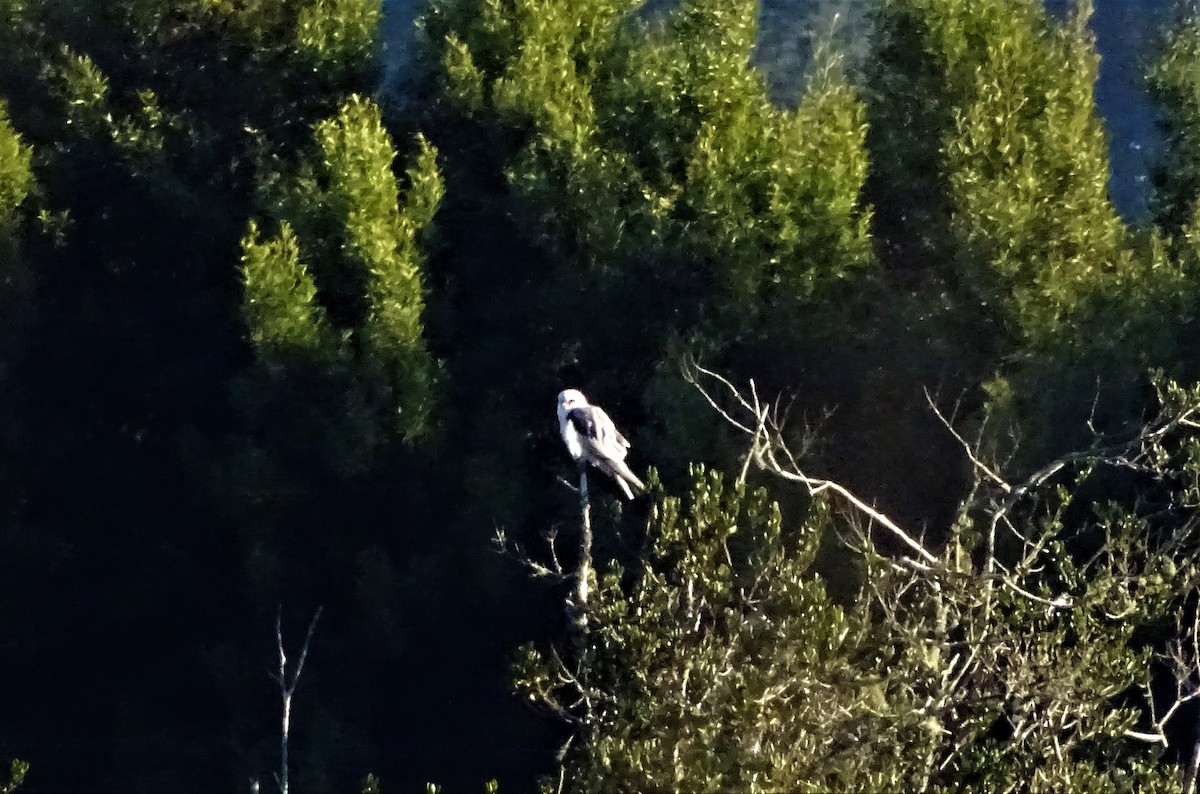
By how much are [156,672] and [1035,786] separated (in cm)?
776

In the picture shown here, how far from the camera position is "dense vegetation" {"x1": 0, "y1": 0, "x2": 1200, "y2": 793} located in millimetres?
6953

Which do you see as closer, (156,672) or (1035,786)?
(1035,786)

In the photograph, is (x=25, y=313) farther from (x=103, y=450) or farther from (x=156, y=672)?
(x=156, y=672)

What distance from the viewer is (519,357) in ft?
30.3

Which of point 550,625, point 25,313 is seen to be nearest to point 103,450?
point 25,313

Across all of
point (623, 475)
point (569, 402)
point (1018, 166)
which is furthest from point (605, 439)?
point (1018, 166)

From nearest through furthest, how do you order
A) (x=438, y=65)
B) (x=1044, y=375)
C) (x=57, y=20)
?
(x=1044, y=375) < (x=438, y=65) < (x=57, y=20)

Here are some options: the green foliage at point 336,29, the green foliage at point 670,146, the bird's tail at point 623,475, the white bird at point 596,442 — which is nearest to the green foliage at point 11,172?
the green foliage at point 336,29

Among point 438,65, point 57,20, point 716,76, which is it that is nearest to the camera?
point 716,76

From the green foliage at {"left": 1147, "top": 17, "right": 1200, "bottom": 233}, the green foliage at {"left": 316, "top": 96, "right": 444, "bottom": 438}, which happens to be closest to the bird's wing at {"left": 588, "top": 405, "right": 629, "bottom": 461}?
the green foliage at {"left": 316, "top": 96, "right": 444, "bottom": 438}

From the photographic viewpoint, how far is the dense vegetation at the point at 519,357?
274 inches

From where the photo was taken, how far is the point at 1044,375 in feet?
25.3

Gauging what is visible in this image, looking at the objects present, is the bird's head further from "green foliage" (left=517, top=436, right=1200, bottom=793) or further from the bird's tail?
"green foliage" (left=517, top=436, right=1200, bottom=793)

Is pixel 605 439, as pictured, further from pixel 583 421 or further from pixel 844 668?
pixel 844 668
